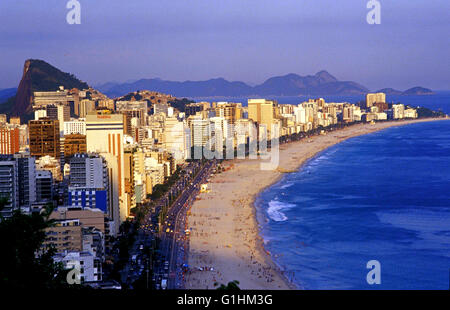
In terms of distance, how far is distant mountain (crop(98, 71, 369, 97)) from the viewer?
74.2m

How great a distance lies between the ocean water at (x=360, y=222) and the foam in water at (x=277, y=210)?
0.06 feet

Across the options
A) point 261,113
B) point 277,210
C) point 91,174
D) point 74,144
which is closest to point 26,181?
point 91,174

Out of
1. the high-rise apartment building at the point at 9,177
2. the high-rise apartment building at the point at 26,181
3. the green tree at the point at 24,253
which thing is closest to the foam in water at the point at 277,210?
the high-rise apartment building at the point at 26,181

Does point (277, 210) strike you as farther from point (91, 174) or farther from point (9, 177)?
point (9, 177)

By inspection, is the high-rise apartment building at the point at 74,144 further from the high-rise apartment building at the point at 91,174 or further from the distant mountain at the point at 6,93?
the distant mountain at the point at 6,93

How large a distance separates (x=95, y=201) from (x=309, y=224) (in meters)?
3.76

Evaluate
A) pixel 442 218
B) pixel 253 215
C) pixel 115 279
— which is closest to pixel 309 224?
pixel 253 215

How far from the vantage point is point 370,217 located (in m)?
13.1

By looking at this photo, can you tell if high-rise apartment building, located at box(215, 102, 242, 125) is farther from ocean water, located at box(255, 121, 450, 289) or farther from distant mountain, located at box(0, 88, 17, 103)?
distant mountain, located at box(0, 88, 17, 103)

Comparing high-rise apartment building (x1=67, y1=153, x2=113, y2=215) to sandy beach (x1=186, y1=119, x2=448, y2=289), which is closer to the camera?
sandy beach (x1=186, y1=119, x2=448, y2=289)

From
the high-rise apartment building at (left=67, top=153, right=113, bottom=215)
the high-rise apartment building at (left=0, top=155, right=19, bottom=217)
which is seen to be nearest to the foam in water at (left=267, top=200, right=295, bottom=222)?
the high-rise apartment building at (left=67, top=153, right=113, bottom=215)
